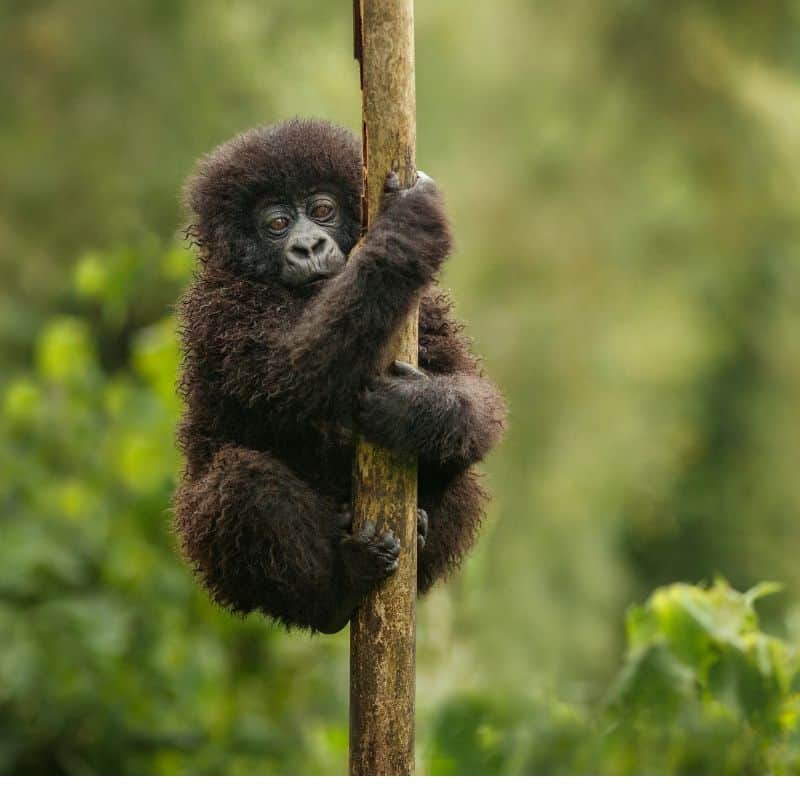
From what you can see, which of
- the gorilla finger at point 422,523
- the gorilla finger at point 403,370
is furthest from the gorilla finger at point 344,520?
the gorilla finger at point 403,370

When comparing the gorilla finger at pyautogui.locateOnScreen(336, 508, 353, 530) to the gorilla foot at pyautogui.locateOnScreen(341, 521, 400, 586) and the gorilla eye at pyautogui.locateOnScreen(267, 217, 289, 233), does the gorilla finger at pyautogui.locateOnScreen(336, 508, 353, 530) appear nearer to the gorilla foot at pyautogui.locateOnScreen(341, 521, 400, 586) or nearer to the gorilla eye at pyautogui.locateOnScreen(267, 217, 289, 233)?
the gorilla foot at pyautogui.locateOnScreen(341, 521, 400, 586)

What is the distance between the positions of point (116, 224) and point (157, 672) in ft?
9.38

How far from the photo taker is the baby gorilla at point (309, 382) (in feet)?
11.4

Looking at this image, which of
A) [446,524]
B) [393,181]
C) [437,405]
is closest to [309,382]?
[437,405]

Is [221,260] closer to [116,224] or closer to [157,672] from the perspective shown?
[157,672]

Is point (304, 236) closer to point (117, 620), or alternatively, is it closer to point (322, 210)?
point (322, 210)

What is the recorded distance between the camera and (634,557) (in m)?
8.45

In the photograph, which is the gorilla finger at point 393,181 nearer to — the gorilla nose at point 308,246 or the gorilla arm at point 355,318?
the gorilla arm at point 355,318

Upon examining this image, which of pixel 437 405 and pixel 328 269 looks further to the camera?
pixel 328 269

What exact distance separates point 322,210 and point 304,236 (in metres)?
0.14

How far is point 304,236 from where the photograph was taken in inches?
150

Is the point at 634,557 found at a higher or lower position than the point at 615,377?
lower

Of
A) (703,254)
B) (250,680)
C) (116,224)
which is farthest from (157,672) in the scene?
(703,254)

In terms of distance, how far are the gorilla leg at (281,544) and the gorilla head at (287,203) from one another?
1.89ft
